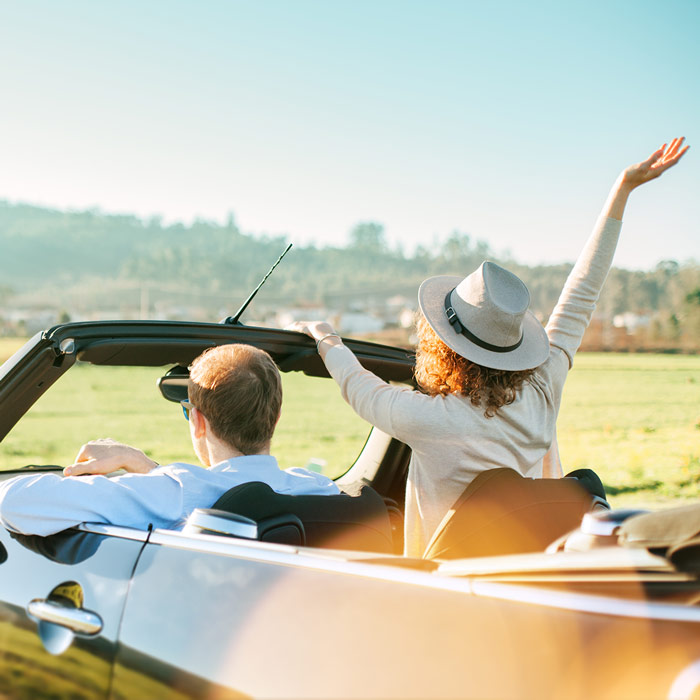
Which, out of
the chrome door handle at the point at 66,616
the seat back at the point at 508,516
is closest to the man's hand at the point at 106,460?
the chrome door handle at the point at 66,616

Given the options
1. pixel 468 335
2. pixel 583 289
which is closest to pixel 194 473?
pixel 468 335

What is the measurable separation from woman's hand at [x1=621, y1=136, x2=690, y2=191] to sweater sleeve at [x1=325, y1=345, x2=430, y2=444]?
1520mm

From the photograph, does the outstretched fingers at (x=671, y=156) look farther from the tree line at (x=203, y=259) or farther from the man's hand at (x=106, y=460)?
the tree line at (x=203, y=259)

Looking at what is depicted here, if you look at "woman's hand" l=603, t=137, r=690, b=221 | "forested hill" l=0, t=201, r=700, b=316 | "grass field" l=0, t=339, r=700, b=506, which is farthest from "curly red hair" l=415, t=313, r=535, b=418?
"forested hill" l=0, t=201, r=700, b=316

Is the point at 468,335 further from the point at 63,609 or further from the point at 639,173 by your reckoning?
the point at 63,609

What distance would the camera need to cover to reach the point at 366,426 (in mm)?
30734

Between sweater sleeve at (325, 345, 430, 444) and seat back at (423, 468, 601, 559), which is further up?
sweater sleeve at (325, 345, 430, 444)

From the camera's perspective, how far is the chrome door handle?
74.4 inches

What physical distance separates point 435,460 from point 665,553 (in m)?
1.31

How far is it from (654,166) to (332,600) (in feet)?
8.61

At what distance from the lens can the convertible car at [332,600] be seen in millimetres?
1307

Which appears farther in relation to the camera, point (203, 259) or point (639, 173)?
point (203, 259)

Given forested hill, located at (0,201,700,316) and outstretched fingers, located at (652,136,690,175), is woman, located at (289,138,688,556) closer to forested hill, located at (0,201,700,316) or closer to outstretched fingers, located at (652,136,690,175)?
outstretched fingers, located at (652,136,690,175)

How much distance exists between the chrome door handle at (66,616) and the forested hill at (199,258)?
9830 cm
